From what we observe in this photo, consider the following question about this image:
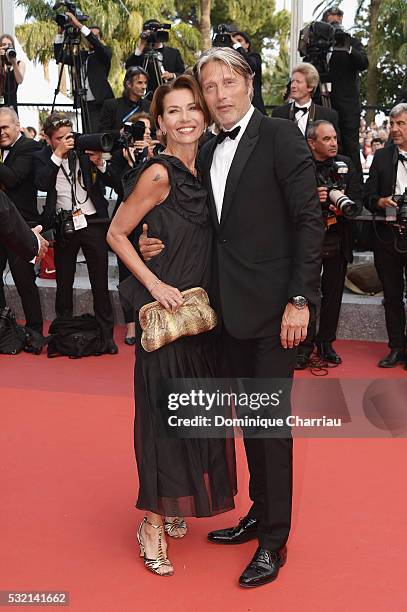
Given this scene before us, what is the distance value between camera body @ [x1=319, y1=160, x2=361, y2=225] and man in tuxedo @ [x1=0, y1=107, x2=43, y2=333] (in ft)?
6.77

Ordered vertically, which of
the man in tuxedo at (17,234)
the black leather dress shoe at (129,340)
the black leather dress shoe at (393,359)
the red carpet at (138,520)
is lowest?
the black leather dress shoe at (129,340)

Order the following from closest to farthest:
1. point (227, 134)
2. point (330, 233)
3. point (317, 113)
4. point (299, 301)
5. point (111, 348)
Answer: point (299, 301), point (227, 134), point (330, 233), point (111, 348), point (317, 113)

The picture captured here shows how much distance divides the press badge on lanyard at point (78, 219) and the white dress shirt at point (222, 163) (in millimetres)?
2930

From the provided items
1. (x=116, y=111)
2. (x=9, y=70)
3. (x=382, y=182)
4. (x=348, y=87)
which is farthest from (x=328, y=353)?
(x=9, y=70)

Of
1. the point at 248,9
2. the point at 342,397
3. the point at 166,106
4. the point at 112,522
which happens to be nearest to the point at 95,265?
the point at 342,397

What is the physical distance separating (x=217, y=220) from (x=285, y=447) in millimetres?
731

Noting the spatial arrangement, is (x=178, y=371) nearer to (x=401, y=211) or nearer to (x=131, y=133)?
(x=401, y=211)

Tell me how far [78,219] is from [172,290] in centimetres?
302

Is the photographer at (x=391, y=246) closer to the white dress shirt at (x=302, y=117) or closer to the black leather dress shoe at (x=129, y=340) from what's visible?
the white dress shirt at (x=302, y=117)

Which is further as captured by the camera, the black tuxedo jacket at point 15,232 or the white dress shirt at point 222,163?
the black tuxedo jacket at point 15,232

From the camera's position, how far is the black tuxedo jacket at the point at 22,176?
5637mm

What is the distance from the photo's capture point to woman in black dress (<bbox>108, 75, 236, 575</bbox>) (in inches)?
100

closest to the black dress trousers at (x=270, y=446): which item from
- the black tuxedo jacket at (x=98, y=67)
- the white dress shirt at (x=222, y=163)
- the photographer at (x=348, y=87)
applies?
the white dress shirt at (x=222, y=163)

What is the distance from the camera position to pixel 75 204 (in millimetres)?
5523
